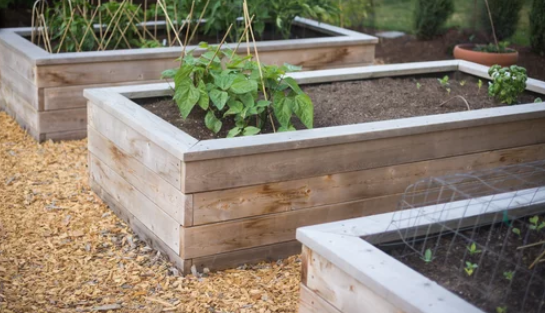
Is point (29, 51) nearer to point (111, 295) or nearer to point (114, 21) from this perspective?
point (114, 21)

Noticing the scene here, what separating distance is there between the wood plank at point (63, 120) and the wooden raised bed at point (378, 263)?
9.58 feet

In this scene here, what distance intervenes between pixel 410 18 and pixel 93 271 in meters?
7.32

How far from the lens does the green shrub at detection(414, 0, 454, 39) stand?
316 inches

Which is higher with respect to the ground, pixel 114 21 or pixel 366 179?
pixel 114 21

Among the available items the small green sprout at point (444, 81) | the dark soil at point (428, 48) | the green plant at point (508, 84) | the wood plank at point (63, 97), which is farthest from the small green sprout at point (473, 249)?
the dark soil at point (428, 48)

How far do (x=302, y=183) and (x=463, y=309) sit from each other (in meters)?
1.36

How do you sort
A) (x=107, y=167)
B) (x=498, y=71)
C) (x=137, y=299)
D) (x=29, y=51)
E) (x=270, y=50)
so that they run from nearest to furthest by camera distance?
(x=137, y=299), (x=107, y=167), (x=498, y=71), (x=29, y=51), (x=270, y=50)

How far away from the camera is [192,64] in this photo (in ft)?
12.0

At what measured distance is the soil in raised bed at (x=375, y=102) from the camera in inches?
150

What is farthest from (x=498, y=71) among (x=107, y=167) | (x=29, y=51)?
(x=29, y=51)

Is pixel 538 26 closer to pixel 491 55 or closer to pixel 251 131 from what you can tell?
pixel 491 55

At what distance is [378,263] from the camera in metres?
2.32

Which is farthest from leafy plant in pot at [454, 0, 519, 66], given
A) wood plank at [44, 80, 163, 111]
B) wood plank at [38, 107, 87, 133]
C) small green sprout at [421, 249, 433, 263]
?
small green sprout at [421, 249, 433, 263]

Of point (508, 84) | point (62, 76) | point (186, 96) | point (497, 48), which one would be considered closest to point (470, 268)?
point (186, 96)
